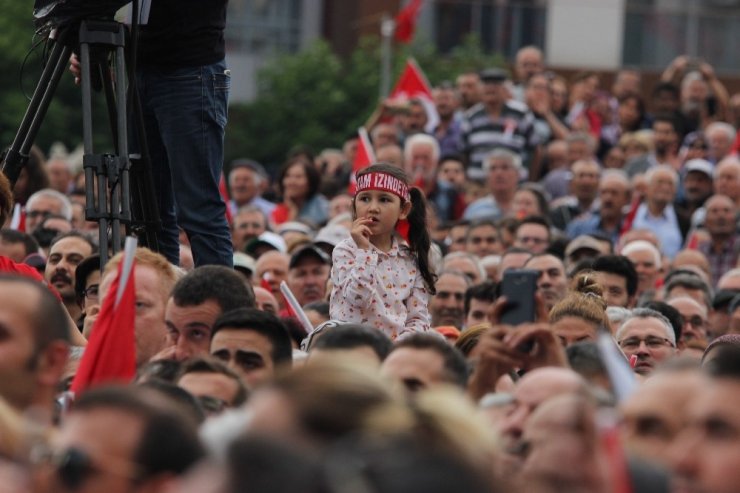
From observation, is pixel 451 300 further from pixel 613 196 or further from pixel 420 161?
pixel 420 161

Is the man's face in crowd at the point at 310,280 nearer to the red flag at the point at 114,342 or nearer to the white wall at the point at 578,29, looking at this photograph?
the red flag at the point at 114,342

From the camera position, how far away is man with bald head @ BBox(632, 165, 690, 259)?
15.3m

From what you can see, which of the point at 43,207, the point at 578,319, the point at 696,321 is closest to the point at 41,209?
the point at 43,207

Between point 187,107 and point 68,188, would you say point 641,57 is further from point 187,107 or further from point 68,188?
point 187,107

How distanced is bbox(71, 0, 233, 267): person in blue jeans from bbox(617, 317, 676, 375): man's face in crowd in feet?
7.34

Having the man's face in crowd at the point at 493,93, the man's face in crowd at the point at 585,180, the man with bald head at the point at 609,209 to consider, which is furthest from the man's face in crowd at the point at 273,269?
the man's face in crowd at the point at 493,93

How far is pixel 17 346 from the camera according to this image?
6.18 m

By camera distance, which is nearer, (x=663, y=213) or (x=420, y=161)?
(x=663, y=213)

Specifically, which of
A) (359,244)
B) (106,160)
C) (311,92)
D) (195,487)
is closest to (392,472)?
(195,487)

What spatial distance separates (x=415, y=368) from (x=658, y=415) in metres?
1.16

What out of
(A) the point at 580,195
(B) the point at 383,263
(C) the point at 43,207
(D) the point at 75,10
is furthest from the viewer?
(A) the point at 580,195

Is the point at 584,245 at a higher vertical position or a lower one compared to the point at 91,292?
lower

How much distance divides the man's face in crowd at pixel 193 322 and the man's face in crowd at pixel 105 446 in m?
2.84

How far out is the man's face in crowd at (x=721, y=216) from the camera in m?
14.7
